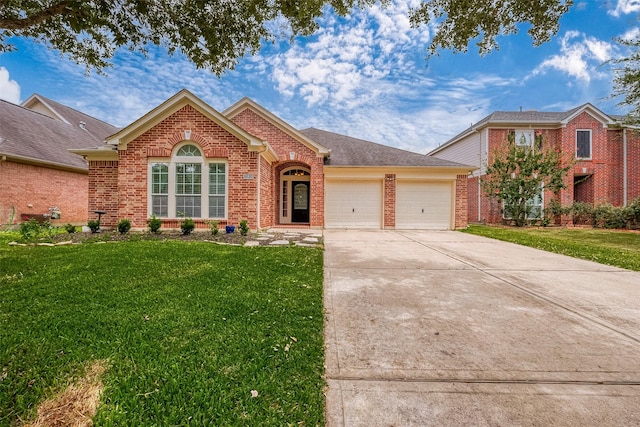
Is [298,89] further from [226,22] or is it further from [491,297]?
[491,297]

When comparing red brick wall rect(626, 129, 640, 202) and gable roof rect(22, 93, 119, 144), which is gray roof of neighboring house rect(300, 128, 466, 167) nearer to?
red brick wall rect(626, 129, 640, 202)

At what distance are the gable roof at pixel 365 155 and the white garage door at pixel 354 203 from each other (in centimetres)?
102

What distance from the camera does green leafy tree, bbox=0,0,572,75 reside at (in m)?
4.63

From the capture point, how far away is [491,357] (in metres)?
2.36

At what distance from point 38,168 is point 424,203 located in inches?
737

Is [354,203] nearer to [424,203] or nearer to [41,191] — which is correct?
[424,203]

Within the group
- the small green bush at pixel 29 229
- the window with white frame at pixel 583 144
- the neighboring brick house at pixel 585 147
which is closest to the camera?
the small green bush at pixel 29 229

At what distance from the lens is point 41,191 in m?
13.3

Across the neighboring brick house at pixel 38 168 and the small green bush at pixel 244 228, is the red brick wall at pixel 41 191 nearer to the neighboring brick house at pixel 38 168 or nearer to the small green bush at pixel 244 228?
the neighboring brick house at pixel 38 168

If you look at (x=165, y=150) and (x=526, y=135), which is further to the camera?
(x=526, y=135)

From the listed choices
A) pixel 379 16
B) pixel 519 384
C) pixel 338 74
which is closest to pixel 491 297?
pixel 519 384

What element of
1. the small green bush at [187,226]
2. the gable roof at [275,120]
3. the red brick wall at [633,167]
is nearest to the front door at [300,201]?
the gable roof at [275,120]

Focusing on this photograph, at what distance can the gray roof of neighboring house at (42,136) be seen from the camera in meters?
12.8

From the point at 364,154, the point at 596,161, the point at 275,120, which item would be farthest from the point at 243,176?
the point at 596,161
